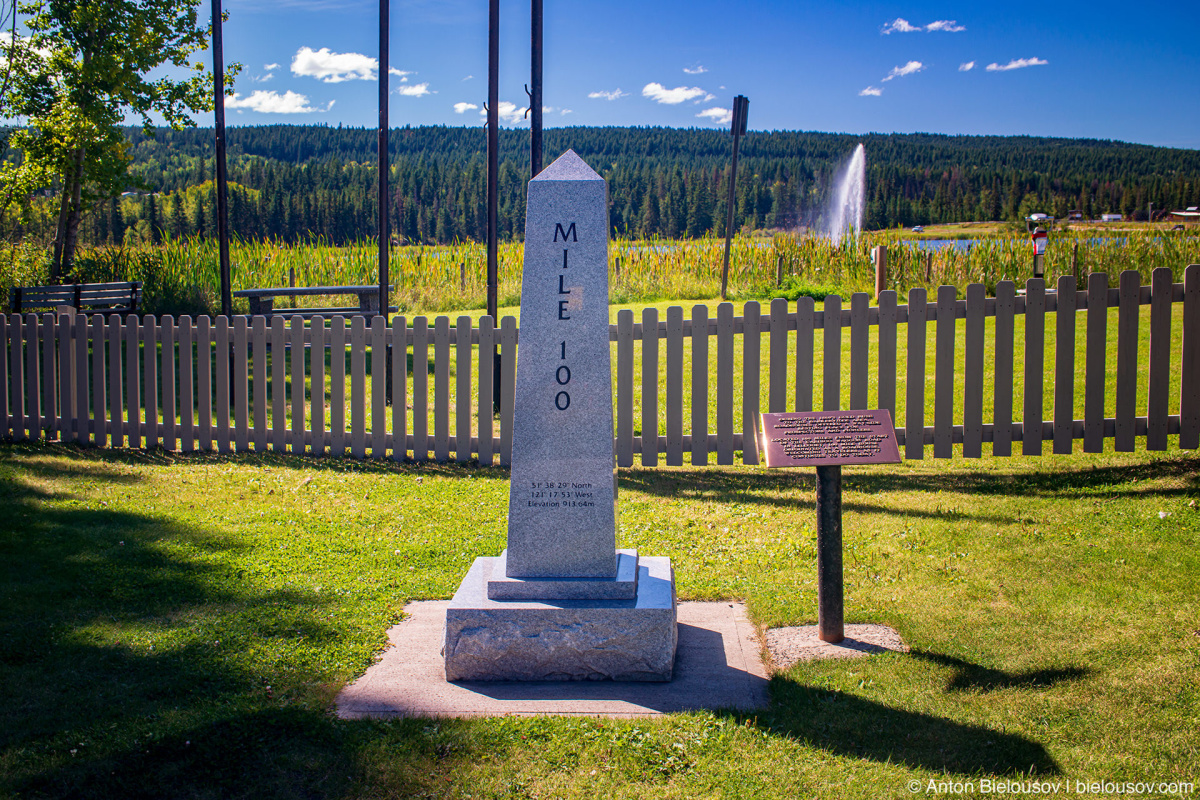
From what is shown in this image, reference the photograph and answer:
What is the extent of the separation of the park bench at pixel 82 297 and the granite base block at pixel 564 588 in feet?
45.1

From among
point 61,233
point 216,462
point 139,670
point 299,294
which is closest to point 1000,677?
point 139,670

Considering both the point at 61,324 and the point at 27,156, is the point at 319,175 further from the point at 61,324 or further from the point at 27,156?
the point at 61,324

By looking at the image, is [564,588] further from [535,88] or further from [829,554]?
[535,88]

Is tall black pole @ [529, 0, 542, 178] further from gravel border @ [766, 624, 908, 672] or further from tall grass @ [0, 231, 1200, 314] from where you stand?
tall grass @ [0, 231, 1200, 314]

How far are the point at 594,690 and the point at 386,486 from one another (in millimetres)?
3793

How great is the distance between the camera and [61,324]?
→ 8562 mm

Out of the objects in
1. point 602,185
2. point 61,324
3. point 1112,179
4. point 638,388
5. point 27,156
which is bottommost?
point 638,388

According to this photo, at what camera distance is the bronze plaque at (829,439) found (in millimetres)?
3857

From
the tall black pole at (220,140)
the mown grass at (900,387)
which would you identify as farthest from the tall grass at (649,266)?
the tall black pole at (220,140)

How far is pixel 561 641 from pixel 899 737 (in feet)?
4.61

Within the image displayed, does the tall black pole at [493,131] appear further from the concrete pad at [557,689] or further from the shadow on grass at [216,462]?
the concrete pad at [557,689]

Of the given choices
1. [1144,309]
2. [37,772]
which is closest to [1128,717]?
[37,772]

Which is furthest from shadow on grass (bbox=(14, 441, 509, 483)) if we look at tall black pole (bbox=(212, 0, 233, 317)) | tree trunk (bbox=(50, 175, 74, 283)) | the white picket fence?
tree trunk (bbox=(50, 175, 74, 283))

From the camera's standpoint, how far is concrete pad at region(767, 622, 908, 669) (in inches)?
153
